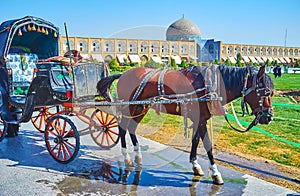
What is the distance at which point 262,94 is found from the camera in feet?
13.6

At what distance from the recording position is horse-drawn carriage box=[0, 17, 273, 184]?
4320 mm

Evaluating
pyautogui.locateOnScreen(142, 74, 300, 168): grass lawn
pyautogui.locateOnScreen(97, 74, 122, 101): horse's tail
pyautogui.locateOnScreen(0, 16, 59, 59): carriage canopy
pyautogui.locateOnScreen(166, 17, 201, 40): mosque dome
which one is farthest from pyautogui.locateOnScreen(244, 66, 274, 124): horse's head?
pyautogui.locateOnScreen(166, 17, 201, 40): mosque dome

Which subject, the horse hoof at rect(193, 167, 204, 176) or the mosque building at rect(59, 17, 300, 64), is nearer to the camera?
the horse hoof at rect(193, 167, 204, 176)

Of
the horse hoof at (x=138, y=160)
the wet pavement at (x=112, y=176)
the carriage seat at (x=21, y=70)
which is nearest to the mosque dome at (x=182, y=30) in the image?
the carriage seat at (x=21, y=70)

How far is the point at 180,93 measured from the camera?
455cm

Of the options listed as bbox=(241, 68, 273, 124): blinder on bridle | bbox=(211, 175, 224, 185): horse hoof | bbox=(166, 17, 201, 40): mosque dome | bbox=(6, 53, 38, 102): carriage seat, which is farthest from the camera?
bbox=(166, 17, 201, 40): mosque dome

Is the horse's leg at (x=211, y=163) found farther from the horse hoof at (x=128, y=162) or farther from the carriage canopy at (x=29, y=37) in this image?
the carriage canopy at (x=29, y=37)

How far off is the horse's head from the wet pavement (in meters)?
0.84

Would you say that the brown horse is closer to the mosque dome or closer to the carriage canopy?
the carriage canopy

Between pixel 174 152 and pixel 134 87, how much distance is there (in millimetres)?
1433

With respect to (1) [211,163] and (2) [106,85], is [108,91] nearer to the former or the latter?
(2) [106,85]

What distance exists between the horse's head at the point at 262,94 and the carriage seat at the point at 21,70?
438 centimetres

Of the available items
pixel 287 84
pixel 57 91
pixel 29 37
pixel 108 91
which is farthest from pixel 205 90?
pixel 287 84

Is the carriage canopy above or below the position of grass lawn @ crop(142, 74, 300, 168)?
above
